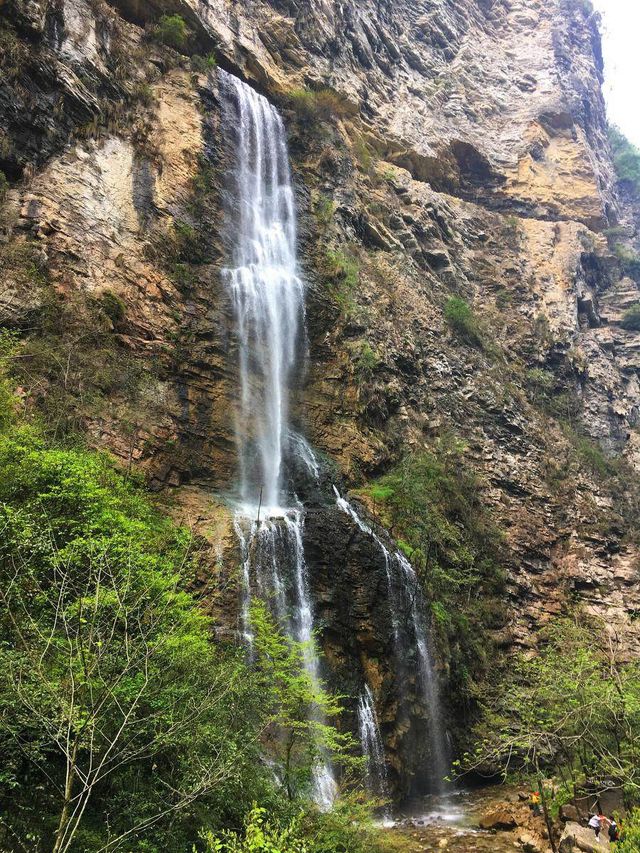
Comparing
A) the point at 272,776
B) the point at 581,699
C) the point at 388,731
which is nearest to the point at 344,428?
the point at 388,731

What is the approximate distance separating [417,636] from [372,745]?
3100mm

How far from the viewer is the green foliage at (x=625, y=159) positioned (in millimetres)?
47938

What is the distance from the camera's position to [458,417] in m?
23.0

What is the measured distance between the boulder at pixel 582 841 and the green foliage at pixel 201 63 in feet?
87.6

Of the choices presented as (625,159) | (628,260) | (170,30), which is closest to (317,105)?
(170,30)

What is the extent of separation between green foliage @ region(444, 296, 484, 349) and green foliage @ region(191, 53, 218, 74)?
48.0 ft

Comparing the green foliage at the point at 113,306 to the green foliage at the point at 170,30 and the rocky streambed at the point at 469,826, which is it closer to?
the green foliage at the point at 170,30

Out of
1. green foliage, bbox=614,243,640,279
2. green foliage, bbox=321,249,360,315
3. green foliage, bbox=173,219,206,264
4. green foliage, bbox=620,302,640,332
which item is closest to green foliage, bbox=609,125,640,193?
green foliage, bbox=614,243,640,279

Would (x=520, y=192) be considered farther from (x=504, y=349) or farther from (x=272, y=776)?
(x=272, y=776)

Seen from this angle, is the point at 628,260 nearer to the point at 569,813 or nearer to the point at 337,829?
the point at 569,813

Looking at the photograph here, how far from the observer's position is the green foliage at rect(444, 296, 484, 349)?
1027 inches

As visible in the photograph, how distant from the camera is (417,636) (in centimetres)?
1420

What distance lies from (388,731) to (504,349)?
2057 centimetres

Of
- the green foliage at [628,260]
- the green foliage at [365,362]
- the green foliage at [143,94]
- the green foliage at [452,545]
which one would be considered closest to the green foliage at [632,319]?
the green foliage at [628,260]
